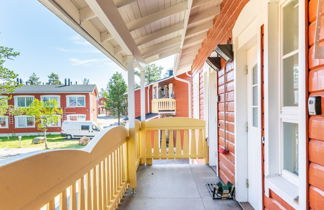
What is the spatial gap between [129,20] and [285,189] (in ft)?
7.63

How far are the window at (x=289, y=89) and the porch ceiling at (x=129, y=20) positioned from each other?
111 centimetres

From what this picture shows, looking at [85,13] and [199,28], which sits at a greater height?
[199,28]

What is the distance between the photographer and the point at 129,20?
2.51 metres

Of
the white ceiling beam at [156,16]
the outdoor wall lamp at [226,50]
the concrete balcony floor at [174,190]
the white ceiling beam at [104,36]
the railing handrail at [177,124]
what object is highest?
the white ceiling beam at [156,16]

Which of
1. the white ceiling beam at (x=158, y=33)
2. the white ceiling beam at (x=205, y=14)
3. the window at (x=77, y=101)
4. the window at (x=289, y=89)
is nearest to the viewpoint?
the window at (x=289, y=89)

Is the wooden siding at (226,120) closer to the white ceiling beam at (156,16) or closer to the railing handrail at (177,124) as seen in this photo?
the railing handrail at (177,124)

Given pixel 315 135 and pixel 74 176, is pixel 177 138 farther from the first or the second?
pixel 315 135

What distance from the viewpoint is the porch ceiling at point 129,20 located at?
167 cm

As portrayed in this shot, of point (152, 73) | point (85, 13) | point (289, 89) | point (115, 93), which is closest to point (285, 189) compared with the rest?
point (289, 89)

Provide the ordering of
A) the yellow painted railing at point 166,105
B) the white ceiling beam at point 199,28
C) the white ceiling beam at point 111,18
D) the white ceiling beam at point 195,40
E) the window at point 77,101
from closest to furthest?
the white ceiling beam at point 111,18, the white ceiling beam at point 199,28, the white ceiling beam at point 195,40, the window at point 77,101, the yellow painted railing at point 166,105

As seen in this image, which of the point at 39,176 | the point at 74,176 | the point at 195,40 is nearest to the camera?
the point at 39,176

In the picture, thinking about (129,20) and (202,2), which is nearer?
(129,20)

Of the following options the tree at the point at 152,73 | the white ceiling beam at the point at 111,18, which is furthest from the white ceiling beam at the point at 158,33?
the tree at the point at 152,73

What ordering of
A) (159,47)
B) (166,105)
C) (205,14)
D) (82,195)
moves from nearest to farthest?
(82,195)
(205,14)
(159,47)
(166,105)
